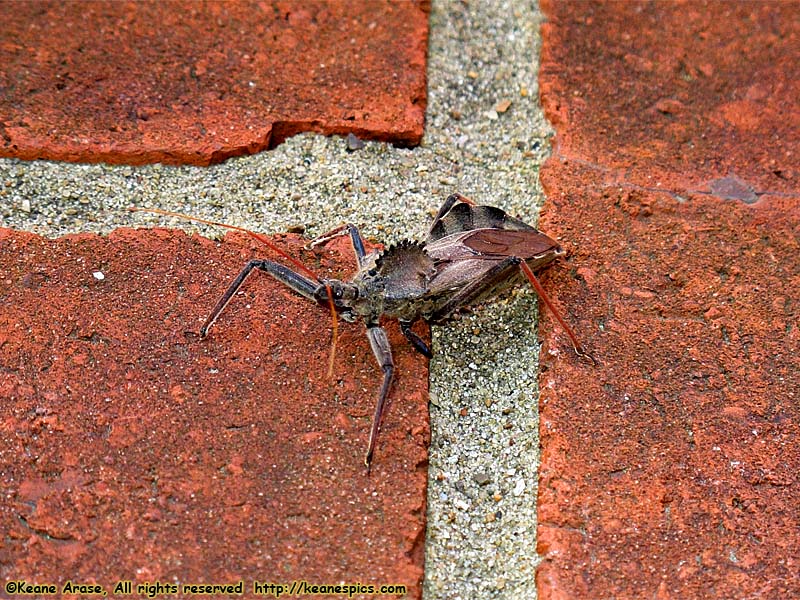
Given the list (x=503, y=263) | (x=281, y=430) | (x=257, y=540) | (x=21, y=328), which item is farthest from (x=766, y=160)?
(x=21, y=328)

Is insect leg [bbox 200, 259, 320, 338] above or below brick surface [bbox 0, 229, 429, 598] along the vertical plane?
above

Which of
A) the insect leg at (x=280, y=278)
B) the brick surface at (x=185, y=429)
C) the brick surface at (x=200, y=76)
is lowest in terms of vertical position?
the brick surface at (x=185, y=429)

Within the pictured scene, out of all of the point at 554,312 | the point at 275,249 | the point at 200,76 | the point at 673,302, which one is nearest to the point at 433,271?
the point at 554,312

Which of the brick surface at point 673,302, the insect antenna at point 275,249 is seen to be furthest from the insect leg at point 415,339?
the brick surface at point 673,302

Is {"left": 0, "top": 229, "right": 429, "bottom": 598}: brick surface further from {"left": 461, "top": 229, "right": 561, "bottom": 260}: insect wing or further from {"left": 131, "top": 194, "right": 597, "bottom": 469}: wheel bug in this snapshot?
{"left": 461, "top": 229, "right": 561, "bottom": 260}: insect wing

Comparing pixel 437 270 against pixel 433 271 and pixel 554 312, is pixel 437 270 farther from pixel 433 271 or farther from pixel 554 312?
pixel 554 312

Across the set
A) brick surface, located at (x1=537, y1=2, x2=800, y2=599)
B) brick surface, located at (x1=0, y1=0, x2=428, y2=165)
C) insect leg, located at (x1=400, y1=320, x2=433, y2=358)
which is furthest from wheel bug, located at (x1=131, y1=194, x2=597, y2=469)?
brick surface, located at (x1=0, y1=0, x2=428, y2=165)

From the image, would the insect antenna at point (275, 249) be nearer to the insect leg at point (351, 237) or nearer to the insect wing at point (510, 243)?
the insect leg at point (351, 237)

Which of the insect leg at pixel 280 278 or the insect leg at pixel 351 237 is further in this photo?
the insect leg at pixel 351 237
